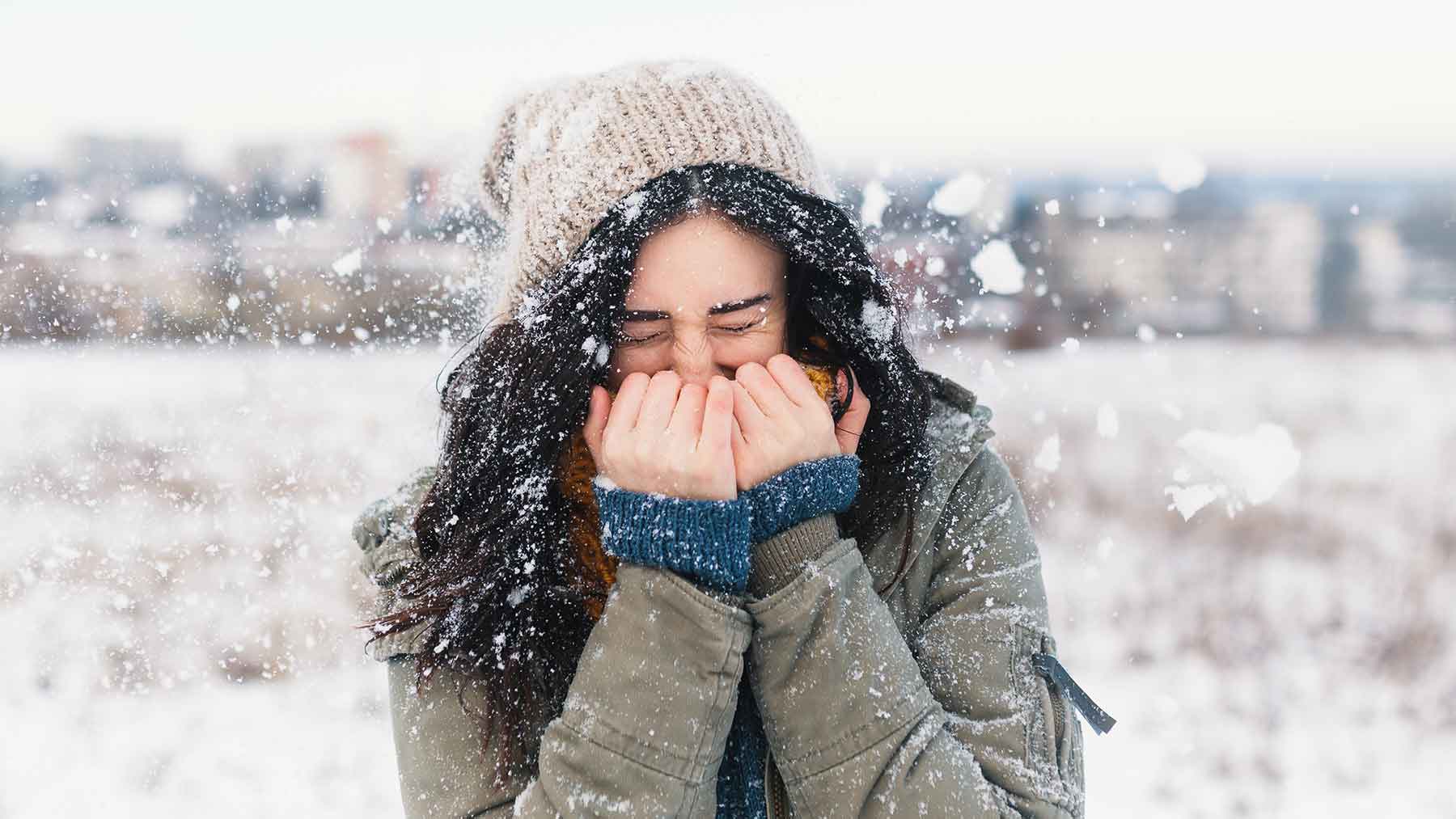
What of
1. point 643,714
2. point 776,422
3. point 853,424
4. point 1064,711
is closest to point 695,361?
point 776,422

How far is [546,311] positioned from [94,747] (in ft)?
13.0

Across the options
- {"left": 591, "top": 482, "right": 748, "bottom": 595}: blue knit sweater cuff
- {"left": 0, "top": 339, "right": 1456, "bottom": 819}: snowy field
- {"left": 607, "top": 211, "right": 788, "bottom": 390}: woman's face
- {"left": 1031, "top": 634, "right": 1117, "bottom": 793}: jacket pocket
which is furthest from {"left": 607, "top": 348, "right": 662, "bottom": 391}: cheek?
{"left": 0, "top": 339, "right": 1456, "bottom": 819}: snowy field

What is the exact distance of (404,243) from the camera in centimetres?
303

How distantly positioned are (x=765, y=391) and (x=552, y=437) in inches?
14.5

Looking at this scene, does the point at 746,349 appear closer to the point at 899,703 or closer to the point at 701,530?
the point at 701,530

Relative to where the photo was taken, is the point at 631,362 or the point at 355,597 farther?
the point at 355,597

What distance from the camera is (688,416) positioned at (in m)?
1.32

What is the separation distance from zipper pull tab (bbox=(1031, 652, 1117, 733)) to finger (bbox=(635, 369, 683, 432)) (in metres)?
0.67

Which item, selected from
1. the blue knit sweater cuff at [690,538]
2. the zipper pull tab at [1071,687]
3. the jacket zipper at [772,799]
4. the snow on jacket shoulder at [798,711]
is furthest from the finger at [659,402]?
the zipper pull tab at [1071,687]

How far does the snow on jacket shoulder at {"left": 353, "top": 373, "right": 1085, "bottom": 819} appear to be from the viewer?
1.21 metres

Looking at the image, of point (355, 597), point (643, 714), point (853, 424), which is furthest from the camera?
point (355, 597)

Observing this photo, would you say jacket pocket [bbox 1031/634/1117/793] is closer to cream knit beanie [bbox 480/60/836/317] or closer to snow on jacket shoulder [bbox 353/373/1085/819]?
snow on jacket shoulder [bbox 353/373/1085/819]

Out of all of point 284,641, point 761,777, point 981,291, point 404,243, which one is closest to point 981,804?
point 761,777

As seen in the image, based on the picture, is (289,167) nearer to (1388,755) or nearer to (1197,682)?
(1197,682)
